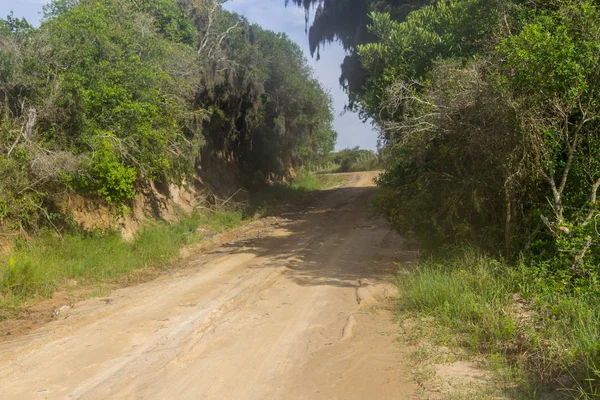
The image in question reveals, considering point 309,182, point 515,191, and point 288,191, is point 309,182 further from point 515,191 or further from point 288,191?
point 515,191

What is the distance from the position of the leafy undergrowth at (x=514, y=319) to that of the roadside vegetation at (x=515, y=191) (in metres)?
0.02

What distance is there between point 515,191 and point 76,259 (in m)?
9.04

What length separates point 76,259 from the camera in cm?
1153

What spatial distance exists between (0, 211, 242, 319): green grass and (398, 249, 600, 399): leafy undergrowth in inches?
251

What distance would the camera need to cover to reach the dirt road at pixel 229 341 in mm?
5477

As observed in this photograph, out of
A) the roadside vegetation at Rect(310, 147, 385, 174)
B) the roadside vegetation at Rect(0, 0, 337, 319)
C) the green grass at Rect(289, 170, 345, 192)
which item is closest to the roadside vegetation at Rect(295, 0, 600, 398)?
the roadside vegetation at Rect(0, 0, 337, 319)

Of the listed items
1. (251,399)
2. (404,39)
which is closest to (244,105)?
(404,39)

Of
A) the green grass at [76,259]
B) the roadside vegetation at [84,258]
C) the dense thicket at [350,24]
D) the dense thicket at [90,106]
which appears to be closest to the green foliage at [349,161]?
the dense thicket at [350,24]

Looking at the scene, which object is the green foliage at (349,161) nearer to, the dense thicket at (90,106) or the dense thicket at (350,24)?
the dense thicket at (350,24)

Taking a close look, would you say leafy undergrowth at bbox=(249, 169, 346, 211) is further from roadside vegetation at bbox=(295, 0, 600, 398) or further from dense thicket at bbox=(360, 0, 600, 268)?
roadside vegetation at bbox=(295, 0, 600, 398)

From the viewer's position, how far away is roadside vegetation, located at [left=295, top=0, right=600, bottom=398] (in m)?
6.14

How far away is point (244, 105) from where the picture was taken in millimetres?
23109

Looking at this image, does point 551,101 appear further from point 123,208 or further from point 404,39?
point 123,208

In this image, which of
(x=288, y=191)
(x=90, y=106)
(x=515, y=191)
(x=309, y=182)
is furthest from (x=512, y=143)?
(x=309, y=182)
